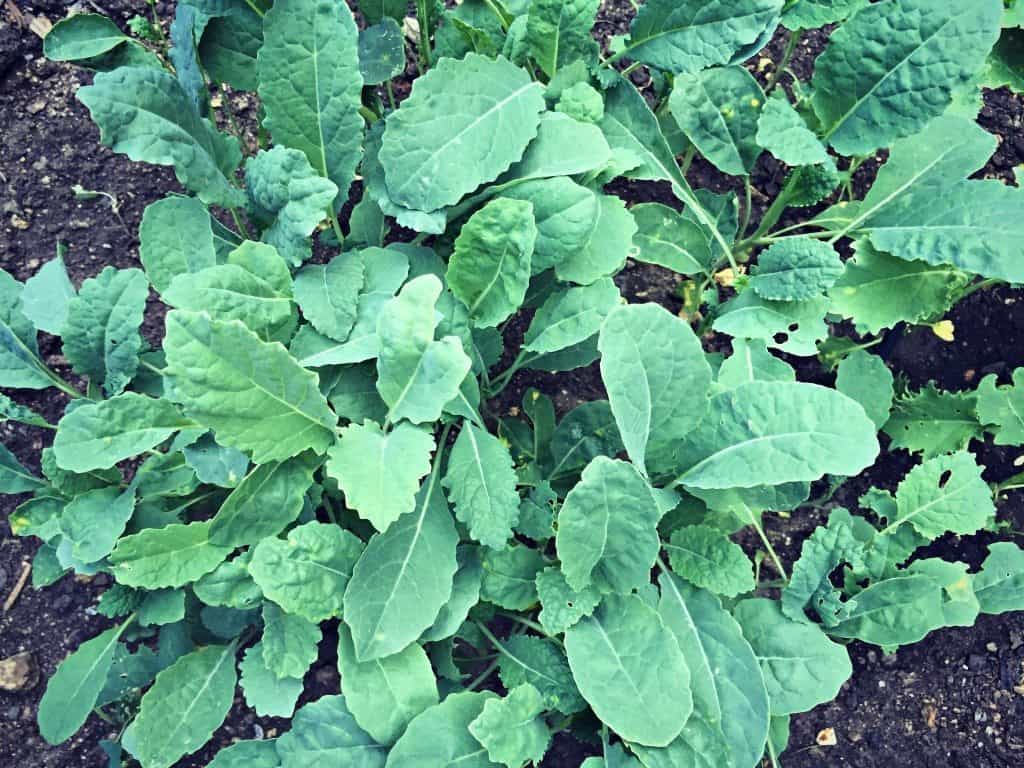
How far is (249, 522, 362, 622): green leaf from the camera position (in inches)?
67.2

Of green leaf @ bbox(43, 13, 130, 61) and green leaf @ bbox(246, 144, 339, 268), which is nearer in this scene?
green leaf @ bbox(246, 144, 339, 268)

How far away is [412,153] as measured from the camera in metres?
1.88

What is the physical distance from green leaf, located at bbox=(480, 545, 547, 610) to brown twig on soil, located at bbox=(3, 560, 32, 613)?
1118 millimetres

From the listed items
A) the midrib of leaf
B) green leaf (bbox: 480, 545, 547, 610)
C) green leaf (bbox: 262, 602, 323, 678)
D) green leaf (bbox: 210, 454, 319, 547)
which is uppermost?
the midrib of leaf

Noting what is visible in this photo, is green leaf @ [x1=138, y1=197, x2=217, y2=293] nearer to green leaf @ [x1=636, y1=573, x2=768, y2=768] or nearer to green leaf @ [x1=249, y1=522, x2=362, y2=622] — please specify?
green leaf @ [x1=249, y1=522, x2=362, y2=622]

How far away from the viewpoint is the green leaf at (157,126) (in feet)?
5.78

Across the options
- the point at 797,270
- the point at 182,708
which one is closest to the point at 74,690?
the point at 182,708

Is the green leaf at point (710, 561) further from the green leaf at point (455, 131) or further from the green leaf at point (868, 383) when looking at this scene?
the green leaf at point (455, 131)

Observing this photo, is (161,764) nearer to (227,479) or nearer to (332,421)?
(227,479)

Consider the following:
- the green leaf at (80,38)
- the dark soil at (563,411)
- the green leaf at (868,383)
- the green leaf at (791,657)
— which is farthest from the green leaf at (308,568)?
the green leaf at (868,383)

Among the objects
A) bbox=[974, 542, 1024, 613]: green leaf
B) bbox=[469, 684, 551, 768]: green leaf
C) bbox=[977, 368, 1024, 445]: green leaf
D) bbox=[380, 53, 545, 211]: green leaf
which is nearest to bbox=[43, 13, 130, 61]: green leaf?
bbox=[380, 53, 545, 211]: green leaf

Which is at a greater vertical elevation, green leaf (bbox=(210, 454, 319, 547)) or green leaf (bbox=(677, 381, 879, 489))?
green leaf (bbox=(677, 381, 879, 489))

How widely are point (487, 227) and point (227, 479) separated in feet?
2.43

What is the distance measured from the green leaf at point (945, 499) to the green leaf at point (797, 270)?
1.67 feet
